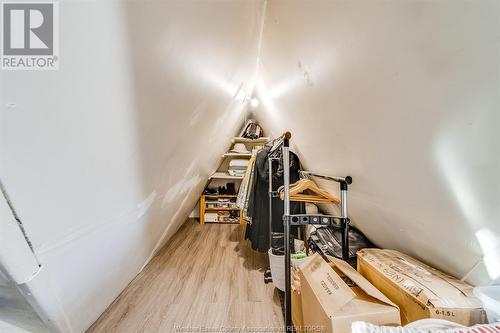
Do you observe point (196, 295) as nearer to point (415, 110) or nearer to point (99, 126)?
point (99, 126)

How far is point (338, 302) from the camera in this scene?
26.9 inches

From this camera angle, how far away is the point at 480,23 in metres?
0.44

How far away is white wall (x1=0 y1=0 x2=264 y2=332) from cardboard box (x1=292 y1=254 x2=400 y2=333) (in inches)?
35.1

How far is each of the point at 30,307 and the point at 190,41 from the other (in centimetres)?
120

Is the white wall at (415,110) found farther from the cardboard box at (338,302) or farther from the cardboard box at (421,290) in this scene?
the cardboard box at (338,302)

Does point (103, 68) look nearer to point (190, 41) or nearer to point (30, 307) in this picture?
point (190, 41)

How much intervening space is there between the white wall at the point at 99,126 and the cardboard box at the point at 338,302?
892mm

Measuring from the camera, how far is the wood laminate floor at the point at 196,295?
1283 millimetres

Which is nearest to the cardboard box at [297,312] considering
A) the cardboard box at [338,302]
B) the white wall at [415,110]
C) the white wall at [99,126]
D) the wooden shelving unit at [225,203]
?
the cardboard box at [338,302]

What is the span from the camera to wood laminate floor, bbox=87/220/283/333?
1283 millimetres

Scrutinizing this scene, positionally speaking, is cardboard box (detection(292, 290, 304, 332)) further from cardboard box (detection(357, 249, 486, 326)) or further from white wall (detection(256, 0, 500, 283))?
white wall (detection(256, 0, 500, 283))

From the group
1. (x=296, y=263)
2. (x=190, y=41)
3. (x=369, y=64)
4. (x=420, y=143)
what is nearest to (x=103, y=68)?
(x=190, y=41)

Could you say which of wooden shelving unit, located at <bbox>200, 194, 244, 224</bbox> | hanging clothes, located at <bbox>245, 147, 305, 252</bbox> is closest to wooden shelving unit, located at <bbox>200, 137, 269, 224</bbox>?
wooden shelving unit, located at <bbox>200, 194, 244, 224</bbox>

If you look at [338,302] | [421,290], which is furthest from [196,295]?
[421,290]
